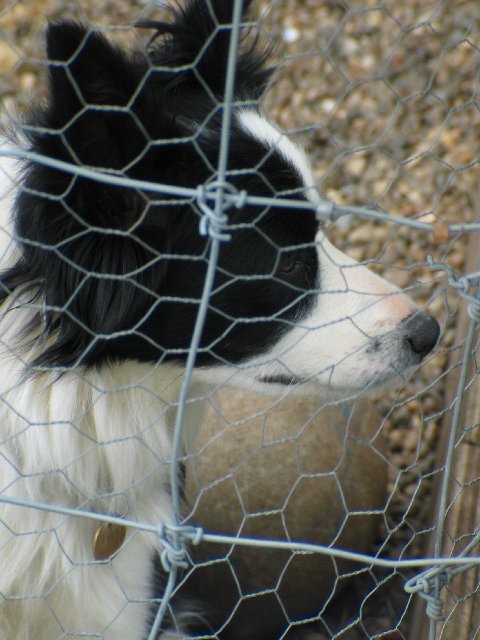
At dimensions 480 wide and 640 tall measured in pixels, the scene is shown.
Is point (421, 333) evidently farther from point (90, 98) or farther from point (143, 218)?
point (90, 98)

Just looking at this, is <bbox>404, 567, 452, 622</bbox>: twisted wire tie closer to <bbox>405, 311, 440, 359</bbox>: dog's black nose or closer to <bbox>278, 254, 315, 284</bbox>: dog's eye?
<bbox>405, 311, 440, 359</bbox>: dog's black nose

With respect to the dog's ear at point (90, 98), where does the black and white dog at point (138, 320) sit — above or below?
below

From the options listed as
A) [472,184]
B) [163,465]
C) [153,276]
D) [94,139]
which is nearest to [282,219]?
[153,276]

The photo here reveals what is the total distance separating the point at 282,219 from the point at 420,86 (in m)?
1.67

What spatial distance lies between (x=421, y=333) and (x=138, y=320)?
1.55ft

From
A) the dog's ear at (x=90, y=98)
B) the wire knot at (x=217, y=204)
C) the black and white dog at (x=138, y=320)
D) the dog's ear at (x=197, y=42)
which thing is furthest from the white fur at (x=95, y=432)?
the wire knot at (x=217, y=204)

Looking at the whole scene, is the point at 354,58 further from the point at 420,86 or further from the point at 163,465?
the point at 163,465

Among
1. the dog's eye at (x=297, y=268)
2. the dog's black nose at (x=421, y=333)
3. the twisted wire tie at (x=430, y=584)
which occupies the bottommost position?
the twisted wire tie at (x=430, y=584)

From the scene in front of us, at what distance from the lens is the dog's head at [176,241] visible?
3.30ft

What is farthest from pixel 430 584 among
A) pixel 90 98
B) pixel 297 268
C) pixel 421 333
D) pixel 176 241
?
pixel 90 98

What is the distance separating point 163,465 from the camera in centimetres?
140

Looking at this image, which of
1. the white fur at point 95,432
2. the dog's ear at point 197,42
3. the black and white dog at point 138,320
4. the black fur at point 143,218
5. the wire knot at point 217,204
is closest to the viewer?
the wire knot at point 217,204

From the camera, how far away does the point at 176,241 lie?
1198 millimetres

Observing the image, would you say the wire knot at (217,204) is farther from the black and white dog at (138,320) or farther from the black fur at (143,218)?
the black and white dog at (138,320)
